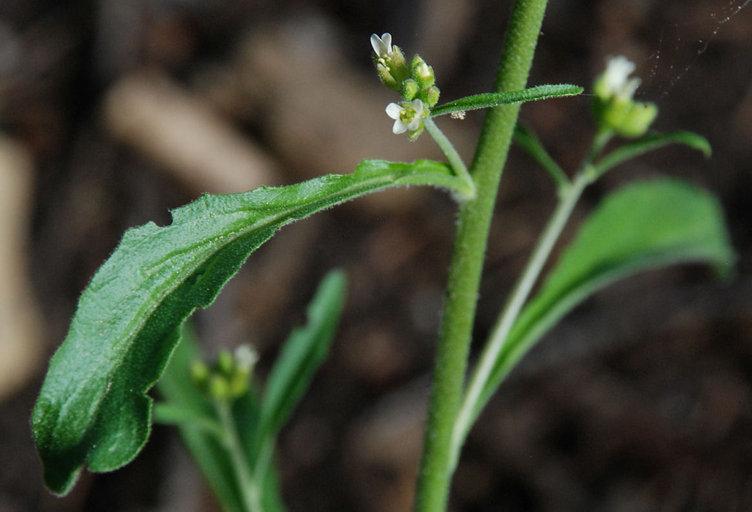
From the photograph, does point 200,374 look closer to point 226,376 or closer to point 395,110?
point 226,376

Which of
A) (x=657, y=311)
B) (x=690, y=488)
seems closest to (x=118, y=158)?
(x=657, y=311)

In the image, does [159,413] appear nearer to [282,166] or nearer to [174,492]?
[174,492]

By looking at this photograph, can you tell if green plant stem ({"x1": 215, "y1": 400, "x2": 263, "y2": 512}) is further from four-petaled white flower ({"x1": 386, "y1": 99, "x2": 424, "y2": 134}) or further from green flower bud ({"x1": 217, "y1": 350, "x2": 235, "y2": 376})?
four-petaled white flower ({"x1": 386, "y1": 99, "x2": 424, "y2": 134})

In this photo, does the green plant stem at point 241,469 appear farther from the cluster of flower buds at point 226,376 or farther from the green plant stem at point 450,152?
the green plant stem at point 450,152

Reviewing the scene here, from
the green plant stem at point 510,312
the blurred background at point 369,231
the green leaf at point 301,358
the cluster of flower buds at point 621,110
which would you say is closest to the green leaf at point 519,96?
the green plant stem at point 510,312

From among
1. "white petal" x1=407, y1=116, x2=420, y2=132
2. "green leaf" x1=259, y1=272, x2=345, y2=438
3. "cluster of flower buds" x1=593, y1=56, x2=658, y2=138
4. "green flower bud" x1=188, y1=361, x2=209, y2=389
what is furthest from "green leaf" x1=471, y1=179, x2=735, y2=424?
"green flower bud" x1=188, y1=361, x2=209, y2=389

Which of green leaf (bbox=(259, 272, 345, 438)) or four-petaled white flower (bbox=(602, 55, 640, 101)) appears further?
green leaf (bbox=(259, 272, 345, 438))

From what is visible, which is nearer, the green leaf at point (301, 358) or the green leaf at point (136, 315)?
the green leaf at point (136, 315)
